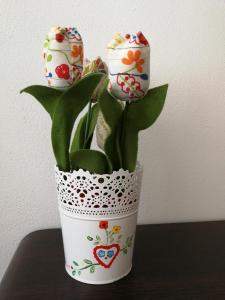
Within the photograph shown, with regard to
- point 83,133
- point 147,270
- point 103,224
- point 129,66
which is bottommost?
point 147,270

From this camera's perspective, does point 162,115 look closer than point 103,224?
No

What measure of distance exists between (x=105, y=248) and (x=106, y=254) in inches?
0.4

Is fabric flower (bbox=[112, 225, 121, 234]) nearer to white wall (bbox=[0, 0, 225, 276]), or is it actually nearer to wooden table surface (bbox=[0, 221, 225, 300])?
wooden table surface (bbox=[0, 221, 225, 300])

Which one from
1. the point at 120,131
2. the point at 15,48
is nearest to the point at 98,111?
the point at 120,131

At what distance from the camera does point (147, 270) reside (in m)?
0.54

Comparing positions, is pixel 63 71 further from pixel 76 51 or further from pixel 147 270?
pixel 147 270

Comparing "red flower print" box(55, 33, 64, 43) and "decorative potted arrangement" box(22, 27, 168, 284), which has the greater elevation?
"red flower print" box(55, 33, 64, 43)

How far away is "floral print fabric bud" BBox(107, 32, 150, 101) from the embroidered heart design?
0.70 feet

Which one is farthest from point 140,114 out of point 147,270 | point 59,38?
point 147,270

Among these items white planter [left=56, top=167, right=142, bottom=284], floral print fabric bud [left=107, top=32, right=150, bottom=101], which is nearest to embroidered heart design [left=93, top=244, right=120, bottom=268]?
white planter [left=56, top=167, right=142, bottom=284]

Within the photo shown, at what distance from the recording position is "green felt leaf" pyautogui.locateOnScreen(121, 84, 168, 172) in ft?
1.50

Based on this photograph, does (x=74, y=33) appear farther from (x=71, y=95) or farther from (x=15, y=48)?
(x=15, y=48)

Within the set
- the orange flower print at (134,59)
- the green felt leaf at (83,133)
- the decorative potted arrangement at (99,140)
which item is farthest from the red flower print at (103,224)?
the orange flower print at (134,59)

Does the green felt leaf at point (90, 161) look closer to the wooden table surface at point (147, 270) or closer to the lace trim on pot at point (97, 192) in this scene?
the lace trim on pot at point (97, 192)
